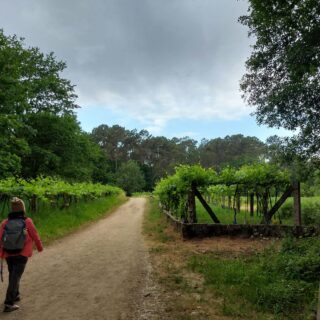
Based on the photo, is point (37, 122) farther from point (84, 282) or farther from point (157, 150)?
point (157, 150)

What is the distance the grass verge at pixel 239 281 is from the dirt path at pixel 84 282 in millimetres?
586

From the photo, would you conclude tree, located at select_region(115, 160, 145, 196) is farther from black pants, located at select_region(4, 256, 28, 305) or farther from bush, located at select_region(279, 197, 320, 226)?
black pants, located at select_region(4, 256, 28, 305)

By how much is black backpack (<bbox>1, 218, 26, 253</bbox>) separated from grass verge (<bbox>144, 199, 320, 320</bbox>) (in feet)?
Answer: 8.52

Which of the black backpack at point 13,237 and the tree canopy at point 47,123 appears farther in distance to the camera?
the tree canopy at point 47,123

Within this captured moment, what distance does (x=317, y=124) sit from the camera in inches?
328

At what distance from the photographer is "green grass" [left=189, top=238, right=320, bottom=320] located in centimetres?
562

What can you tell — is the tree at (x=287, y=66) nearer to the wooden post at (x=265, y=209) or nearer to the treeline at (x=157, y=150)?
the wooden post at (x=265, y=209)

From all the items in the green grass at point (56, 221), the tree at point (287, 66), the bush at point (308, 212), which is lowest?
the green grass at point (56, 221)

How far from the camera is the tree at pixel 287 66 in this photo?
24.2 ft

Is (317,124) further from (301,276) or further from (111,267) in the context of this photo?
(111,267)

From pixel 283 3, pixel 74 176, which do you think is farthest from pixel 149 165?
pixel 283 3

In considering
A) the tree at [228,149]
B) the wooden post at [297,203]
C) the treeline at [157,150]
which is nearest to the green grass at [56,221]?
the wooden post at [297,203]

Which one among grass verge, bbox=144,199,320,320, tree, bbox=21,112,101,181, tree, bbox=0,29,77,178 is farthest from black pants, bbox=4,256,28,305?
tree, bbox=21,112,101,181

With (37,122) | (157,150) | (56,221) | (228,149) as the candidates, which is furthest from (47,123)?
(228,149)
